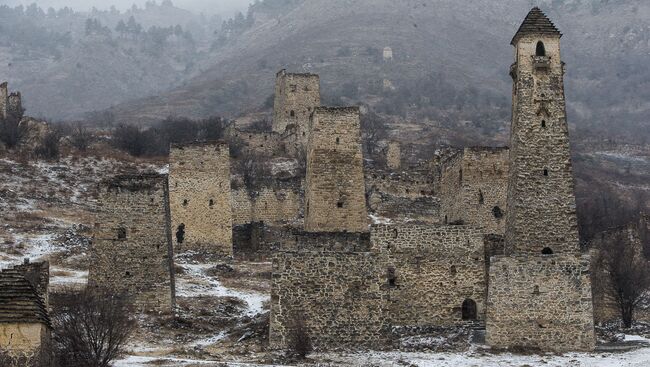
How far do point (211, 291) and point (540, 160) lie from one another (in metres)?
12.5

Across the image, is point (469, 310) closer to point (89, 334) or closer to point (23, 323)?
point (89, 334)

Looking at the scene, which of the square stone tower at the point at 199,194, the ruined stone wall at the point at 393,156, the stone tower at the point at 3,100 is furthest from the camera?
the ruined stone wall at the point at 393,156

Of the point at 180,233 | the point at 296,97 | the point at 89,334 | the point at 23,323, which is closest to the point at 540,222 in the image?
the point at 89,334

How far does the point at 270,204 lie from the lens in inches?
2095

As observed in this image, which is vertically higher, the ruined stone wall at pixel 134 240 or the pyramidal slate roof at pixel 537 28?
the pyramidal slate roof at pixel 537 28

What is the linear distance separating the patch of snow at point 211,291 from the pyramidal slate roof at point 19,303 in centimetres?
1249

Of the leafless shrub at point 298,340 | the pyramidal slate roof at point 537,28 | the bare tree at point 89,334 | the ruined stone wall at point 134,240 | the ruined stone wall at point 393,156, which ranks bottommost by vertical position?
the leafless shrub at point 298,340

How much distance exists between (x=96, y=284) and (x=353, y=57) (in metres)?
159

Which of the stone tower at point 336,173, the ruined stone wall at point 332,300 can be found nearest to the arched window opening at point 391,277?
the ruined stone wall at point 332,300

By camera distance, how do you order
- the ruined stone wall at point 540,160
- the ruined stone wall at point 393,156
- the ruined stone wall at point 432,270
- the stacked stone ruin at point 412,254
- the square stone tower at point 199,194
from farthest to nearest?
the ruined stone wall at point 393,156
the square stone tower at point 199,194
the ruined stone wall at point 540,160
the ruined stone wall at point 432,270
the stacked stone ruin at point 412,254

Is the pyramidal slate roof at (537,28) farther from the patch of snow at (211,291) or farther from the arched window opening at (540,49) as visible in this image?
the patch of snow at (211,291)

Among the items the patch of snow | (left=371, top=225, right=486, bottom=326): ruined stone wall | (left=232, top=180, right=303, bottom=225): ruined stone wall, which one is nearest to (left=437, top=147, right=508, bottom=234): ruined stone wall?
the patch of snow

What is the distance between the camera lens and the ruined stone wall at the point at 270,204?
2058 inches

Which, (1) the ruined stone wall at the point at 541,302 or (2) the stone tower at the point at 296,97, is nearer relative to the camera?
(1) the ruined stone wall at the point at 541,302
